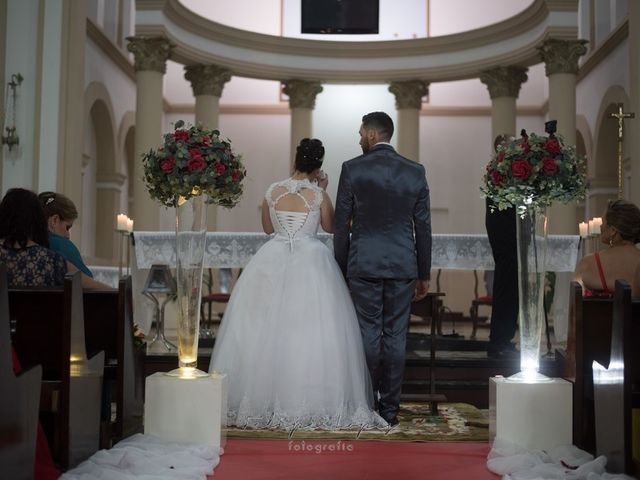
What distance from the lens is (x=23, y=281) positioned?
4434 millimetres

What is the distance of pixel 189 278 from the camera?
4934 millimetres

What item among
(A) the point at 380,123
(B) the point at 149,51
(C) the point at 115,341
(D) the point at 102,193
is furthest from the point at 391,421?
(D) the point at 102,193

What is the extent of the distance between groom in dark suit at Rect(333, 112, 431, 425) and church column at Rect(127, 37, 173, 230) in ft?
25.3

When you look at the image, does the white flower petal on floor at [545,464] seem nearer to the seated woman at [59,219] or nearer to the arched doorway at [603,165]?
the seated woman at [59,219]

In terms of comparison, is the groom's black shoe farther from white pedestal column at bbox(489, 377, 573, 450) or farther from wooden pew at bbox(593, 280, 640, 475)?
wooden pew at bbox(593, 280, 640, 475)

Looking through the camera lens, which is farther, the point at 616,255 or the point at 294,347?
the point at 294,347

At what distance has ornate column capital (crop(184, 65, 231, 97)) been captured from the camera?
14.3 metres

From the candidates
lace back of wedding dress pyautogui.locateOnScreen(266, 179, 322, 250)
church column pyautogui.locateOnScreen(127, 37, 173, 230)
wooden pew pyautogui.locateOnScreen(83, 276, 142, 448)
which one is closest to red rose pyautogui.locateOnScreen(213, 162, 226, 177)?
wooden pew pyautogui.locateOnScreen(83, 276, 142, 448)

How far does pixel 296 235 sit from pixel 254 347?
31.1 inches

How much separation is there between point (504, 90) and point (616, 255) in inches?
370

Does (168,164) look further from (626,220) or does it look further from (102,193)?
(102,193)

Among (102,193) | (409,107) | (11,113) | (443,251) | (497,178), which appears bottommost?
(443,251)

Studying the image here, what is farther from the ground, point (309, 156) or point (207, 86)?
point (207, 86)

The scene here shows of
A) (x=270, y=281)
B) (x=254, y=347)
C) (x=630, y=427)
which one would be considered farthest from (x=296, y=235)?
(x=630, y=427)
